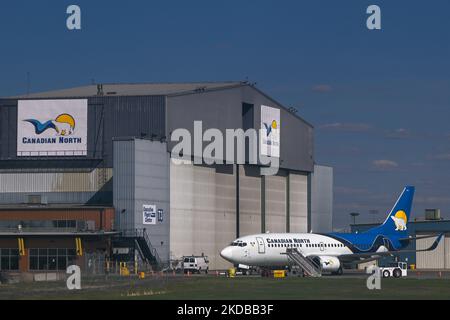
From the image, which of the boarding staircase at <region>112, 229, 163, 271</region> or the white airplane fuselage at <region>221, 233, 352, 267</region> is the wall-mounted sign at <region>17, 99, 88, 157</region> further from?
the white airplane fuselage at <region>221, 233, 352, 267</region>

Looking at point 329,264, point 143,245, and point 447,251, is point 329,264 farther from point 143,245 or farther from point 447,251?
point 447,251

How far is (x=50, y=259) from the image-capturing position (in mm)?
108812

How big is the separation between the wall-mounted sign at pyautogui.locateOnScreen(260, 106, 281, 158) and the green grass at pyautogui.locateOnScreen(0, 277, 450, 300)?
5681cm

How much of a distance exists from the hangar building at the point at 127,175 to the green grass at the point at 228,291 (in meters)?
34.6

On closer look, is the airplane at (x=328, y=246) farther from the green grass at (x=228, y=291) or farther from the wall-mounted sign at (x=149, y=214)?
the green grass at (x=228, y=291)

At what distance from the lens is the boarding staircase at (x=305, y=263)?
9794cm

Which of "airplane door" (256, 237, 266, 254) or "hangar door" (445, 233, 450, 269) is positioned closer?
"airplane door" (256, 237, 266, 254)

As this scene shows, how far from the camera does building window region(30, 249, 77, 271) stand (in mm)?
108125

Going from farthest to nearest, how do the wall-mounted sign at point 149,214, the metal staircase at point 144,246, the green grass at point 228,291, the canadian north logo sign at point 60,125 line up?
the canadian north logo sign at point 60,125
the wall-mounted sign at point 149,214
the metal staircase at point 144,246
the green grass at point 228,291

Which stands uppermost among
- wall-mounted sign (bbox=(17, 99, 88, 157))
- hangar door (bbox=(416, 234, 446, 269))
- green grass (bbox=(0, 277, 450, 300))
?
wall-mounted sign (bbox=(17, 99, 88, 157))

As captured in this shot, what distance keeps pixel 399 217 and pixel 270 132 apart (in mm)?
26029

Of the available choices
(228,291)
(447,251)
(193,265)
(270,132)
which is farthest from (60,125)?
(447,251)

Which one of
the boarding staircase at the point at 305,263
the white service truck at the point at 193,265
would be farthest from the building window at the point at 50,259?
the boarding staircase at the point at 305,263

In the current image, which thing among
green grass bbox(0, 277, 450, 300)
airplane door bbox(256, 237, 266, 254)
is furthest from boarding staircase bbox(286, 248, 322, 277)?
green grass bbox(0, 277, 450, 300)
